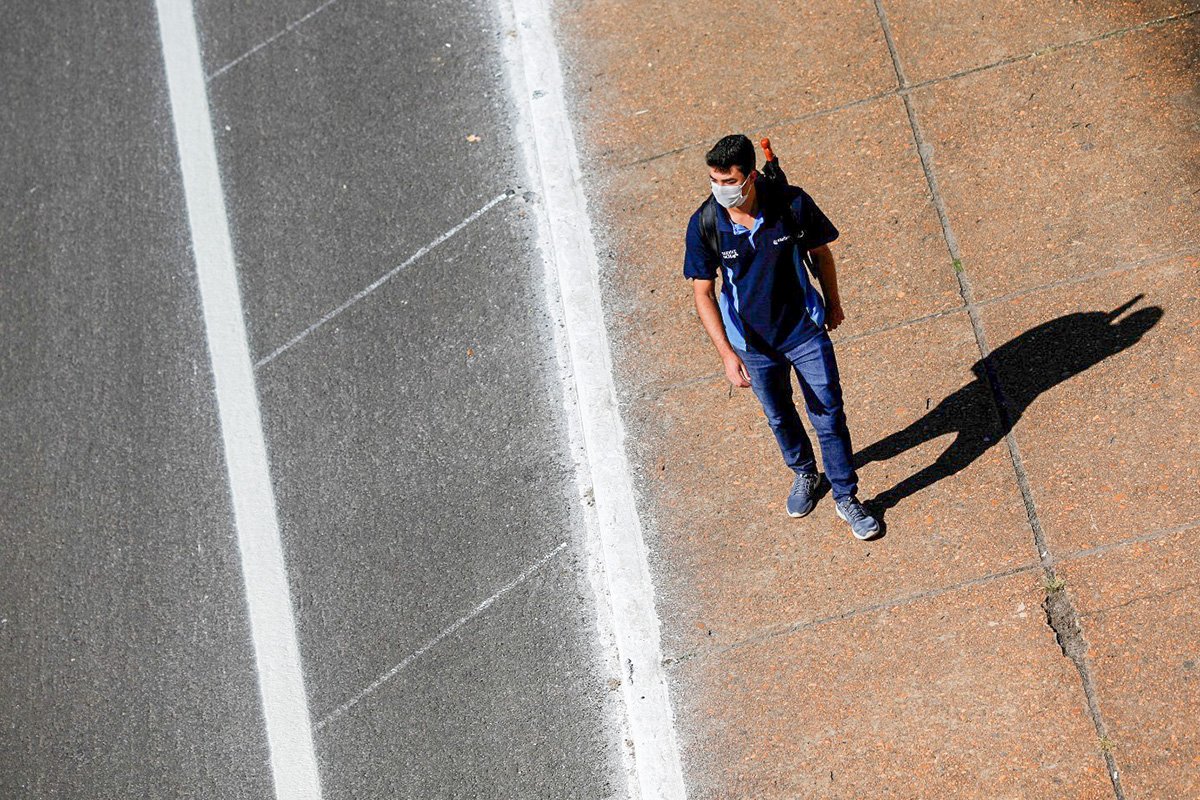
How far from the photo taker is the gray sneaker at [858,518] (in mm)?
5664

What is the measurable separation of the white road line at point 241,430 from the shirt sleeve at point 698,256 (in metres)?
3.13

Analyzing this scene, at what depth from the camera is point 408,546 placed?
21.3ft

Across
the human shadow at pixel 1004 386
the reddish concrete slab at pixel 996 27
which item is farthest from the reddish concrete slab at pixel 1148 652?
the reddish concrete slab at pixel 996 27

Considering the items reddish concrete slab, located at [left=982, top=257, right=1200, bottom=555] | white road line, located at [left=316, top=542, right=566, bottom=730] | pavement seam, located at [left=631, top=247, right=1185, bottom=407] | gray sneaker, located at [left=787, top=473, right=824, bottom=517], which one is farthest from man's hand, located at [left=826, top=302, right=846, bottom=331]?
white road line, located at [left=316, top=542, right=566, bottom=730]

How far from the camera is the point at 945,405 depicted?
19.7 ft

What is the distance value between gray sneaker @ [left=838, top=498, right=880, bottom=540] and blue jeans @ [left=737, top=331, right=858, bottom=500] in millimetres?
56

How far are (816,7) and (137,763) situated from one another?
6075 mm

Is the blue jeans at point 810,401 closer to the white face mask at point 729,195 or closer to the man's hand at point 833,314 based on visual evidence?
the man's hand at point 833,314

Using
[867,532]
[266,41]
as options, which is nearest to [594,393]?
[867,532]

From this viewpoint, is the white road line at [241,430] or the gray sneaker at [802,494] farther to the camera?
the white road line at [241,430]

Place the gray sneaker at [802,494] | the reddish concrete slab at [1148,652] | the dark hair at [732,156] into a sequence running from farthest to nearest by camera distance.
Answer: the gray sneaker at [802,494]
the reddish concrete slab at [1148,652]
the dark hair at [732,156]

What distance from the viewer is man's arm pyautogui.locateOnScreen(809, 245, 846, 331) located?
496cm

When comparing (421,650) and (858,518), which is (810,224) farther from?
(421,650)

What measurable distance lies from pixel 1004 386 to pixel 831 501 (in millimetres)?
1051
